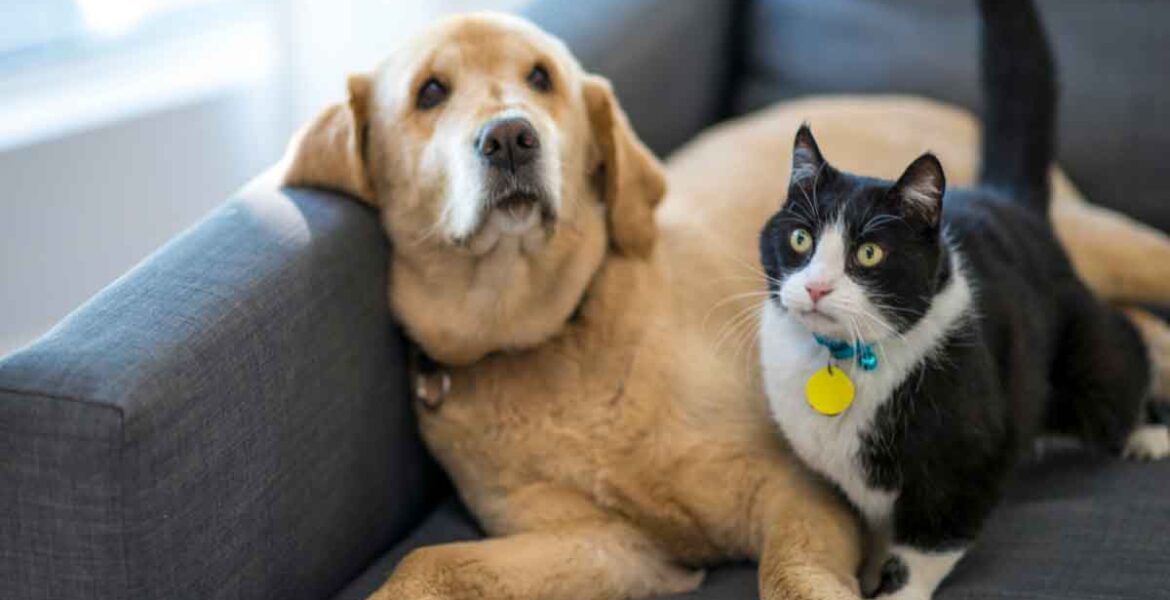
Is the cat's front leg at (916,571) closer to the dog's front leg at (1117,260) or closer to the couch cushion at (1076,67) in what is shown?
the dog's front leg at (1117,260)

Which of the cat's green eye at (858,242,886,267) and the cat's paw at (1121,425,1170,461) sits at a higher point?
the cat's green eye at (858,242,886,267)

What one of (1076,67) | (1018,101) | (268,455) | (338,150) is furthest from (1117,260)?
(268,455)

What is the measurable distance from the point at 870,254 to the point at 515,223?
48cm

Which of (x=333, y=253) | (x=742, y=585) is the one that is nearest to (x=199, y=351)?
(x=333, y=253)

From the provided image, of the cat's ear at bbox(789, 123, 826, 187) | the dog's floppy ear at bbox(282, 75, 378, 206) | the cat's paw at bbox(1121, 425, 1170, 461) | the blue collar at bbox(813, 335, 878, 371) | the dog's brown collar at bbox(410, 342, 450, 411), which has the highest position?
the cat's ear at bbox(789, 123, 826, 187)

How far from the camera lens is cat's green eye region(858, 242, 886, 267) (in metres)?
1.39

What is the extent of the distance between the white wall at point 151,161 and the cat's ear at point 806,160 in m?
1.40

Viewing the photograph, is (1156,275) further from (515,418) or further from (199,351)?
(199,351)

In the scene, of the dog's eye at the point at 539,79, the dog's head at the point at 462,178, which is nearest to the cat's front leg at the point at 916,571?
the dog's head at the point at 462,178

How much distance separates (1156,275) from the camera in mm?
2287

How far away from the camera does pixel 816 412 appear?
5.18 feet

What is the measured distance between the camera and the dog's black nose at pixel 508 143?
1.64 meters

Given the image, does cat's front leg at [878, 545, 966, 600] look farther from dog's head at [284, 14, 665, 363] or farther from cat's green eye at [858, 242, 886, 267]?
dog's head at [284, 14, 665, 363]

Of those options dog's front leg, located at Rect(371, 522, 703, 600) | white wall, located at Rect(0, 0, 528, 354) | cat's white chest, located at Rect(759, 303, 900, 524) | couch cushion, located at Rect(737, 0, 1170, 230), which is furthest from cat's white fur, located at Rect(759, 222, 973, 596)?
white wall, located at Rect(0, 0, 528, 354)
